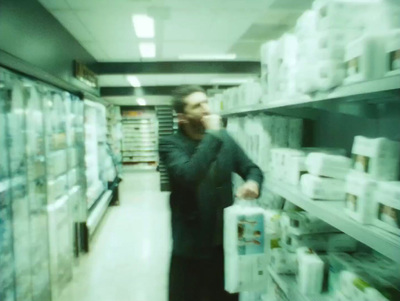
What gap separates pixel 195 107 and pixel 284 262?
1045 mm

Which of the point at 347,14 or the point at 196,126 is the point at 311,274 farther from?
the point at 347,14

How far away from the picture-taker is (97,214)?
18.9ft

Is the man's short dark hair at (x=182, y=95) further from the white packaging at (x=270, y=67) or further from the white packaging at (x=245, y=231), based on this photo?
the white packaging at (x=245, y=231)

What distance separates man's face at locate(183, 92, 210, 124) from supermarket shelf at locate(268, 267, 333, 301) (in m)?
1.01

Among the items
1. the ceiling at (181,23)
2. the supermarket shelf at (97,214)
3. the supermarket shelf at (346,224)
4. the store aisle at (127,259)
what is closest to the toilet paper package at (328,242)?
the supermarket shelf at (346,224)

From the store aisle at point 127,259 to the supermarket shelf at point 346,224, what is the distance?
7.93ft

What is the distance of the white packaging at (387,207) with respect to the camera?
41.4 inches

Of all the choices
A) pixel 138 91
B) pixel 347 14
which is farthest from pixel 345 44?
pixel 138 91

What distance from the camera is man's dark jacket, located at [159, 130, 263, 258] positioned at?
1884mm

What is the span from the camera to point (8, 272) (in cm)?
271

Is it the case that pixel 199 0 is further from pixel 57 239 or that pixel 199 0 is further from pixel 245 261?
pixel 57 239

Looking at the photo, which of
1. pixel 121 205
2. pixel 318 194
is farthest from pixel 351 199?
pixel 121 205

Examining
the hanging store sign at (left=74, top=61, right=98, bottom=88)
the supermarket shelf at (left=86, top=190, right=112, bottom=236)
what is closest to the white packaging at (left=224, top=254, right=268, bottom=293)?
the hanging store sign at (left=74, top=61, right=98, bottom=88)

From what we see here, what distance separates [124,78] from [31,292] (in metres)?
5.75
